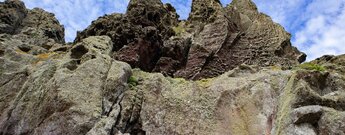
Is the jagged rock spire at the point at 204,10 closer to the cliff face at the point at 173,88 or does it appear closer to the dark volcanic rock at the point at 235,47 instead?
the dark volcanic rock at the point at 235,47

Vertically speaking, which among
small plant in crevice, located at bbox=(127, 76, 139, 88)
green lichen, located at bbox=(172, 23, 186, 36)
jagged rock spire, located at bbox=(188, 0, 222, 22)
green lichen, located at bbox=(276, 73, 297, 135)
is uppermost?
jagged rock spire, located at bbox=(188, 0, 222, 22)

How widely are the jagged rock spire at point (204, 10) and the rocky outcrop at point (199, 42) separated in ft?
1.87

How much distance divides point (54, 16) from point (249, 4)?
1305 inches

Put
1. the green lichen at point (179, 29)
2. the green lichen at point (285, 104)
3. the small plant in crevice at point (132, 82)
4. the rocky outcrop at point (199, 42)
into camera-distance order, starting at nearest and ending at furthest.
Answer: the green lichen at point (285, 104), the small plant in crevice at point (132, 82), the rocky outcrop at point (199, 42), the green lichen at point (179, 29)

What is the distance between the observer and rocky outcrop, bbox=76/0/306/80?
32469 mm

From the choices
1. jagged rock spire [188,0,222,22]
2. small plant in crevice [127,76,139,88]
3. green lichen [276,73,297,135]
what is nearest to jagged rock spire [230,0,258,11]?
jagged rock spire [188,0,222,22]

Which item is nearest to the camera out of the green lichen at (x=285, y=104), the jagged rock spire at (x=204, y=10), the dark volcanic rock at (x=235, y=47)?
the green lichen at (x=285, y=104)

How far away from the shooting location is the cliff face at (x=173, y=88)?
2041 cm

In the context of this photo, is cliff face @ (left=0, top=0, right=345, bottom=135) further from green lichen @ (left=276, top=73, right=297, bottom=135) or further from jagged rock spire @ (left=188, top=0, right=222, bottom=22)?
jagged rock spire @ (left=188, top=0, right=222, bottom=22)

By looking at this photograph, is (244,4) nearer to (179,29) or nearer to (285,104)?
(179,29)

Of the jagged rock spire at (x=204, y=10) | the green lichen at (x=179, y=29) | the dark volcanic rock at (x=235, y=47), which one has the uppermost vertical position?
the jagged rock spire at (x=204, y=10)

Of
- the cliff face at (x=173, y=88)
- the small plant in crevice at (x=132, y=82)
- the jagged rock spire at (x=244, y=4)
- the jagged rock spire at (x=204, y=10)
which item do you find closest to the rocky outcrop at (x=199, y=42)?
the cliff face at (x=173, y=88)

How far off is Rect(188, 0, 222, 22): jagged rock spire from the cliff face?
15.5 feet

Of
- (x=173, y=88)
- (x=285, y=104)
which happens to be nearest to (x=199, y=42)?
(x=173, y=88)
